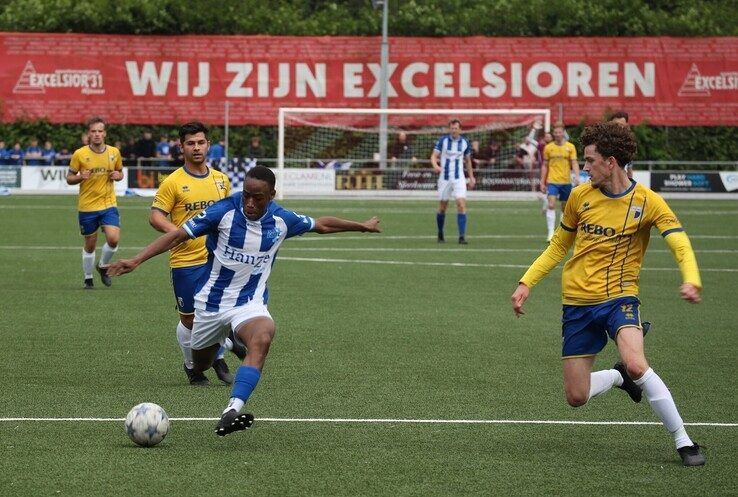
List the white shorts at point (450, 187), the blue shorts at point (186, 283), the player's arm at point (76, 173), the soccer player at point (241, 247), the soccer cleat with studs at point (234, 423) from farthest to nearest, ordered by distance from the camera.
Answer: the white shorts at point (450, 187) → the player's arm at point (76, 173) → the blue shorts at point (186, 283) → the soccer player at point (241, 247) → the soccer cleat with studs at point (234, 423)

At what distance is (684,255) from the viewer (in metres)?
7.91

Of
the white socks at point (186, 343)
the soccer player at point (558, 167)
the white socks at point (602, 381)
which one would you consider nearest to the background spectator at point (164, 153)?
the soccer player at point (558, 167)

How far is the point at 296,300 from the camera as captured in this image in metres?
16.5

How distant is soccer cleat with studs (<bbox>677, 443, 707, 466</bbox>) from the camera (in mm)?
7703

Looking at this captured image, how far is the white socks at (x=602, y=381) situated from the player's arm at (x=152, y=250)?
270 cm

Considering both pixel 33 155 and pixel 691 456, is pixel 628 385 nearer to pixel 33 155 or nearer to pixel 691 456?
pixel 691 456

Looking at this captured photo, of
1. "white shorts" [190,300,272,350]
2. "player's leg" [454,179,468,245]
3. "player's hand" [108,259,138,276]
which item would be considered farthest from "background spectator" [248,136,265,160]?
"player's hand" [108,259,138,276]

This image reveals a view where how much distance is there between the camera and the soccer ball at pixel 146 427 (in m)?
8.03

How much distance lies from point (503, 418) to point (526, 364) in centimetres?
254

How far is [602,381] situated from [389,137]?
126 feet

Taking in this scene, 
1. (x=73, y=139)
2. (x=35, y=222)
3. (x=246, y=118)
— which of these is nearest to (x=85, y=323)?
(x=35, y=222)

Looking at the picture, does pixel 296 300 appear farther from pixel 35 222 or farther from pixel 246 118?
pixel 246 118

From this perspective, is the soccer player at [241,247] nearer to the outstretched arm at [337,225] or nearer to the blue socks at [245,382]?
the outstretched arm at [337,225]

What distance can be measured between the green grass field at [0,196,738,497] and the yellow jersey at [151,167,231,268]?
3.12ft
